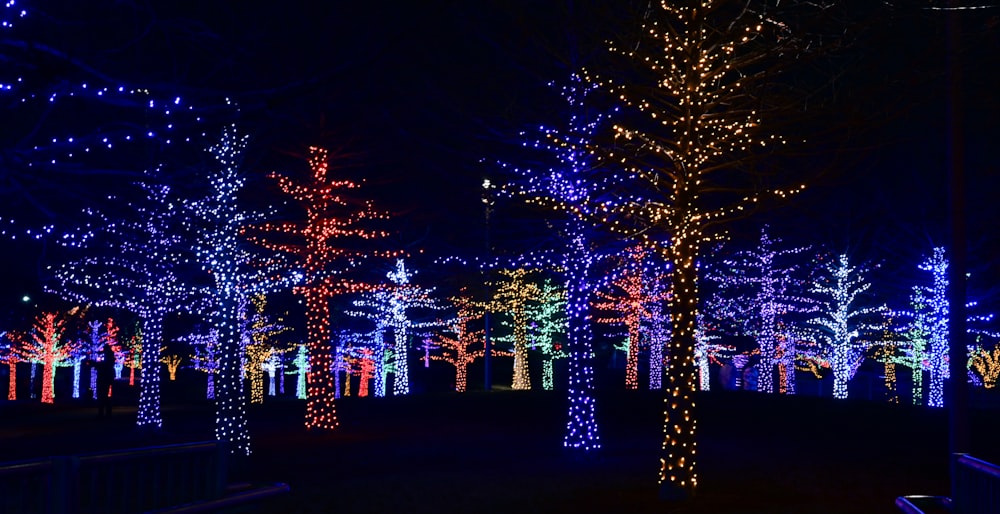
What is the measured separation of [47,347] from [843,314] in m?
46.1

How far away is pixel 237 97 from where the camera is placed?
12008 millimetres

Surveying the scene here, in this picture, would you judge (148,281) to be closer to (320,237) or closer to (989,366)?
(320,237)

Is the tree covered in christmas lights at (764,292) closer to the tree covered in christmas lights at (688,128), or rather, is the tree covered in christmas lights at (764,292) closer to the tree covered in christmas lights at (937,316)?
the tree covered in christmas lights at (937,316)

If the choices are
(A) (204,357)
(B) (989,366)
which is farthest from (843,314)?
(A) (204,357)

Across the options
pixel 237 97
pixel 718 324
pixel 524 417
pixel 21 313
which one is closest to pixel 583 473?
pixel 237 97

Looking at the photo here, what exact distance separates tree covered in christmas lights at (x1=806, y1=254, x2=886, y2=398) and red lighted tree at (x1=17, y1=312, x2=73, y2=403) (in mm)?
40854

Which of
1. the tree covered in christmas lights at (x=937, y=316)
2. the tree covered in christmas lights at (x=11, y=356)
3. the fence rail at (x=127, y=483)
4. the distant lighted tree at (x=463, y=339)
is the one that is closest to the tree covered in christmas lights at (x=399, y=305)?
the distant lighted tree at (x=463, y=339)

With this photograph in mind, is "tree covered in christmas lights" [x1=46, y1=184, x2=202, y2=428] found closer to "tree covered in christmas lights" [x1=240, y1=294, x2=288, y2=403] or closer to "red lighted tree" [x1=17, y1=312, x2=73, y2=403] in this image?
"tree covered in christmas lights" [x1=240, y1=294, x2=288, y2=403]

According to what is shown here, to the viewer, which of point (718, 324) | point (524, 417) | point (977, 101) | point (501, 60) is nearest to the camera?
A: point (977, 101)

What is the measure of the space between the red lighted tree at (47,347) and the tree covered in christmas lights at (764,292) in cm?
3649

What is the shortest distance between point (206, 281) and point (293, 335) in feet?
88.8

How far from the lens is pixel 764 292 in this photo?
51312 millimetres

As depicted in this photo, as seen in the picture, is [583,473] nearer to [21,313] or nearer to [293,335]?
[21,313]

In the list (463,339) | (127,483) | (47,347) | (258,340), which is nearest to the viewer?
(127,483)
